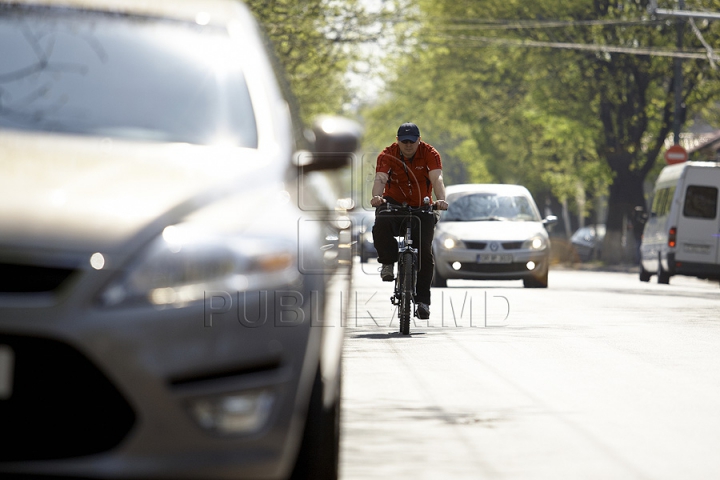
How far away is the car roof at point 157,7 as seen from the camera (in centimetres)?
529

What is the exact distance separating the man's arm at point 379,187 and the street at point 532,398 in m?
1.15

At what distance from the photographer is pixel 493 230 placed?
21312mm

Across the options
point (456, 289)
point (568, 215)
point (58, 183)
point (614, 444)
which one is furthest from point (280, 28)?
point (568, 215)

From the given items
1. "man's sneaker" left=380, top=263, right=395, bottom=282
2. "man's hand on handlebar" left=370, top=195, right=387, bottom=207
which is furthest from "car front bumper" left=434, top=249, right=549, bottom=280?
"man's hand on handlebar" left=370, top=195, right=387, bottom=207

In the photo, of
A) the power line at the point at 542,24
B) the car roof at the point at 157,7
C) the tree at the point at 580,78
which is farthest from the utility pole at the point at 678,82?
the car roof at the point at 157,7

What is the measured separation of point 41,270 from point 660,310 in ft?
43.2

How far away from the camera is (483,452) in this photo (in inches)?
250

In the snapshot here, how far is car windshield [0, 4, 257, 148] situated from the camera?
4797mm

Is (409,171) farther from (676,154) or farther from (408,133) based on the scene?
(676,154)

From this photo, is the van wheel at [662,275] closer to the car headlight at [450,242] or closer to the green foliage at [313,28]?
the green foliage at [313,28]

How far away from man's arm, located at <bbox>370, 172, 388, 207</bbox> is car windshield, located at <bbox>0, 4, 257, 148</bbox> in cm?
612

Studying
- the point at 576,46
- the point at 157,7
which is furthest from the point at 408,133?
the point at 576,46

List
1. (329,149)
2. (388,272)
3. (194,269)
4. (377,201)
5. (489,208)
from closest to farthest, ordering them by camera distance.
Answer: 1. (194,269)
2. (329,149)
3. (377,201)
4. (388,272)
5. (489,208)

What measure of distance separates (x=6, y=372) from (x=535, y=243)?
1782cm
